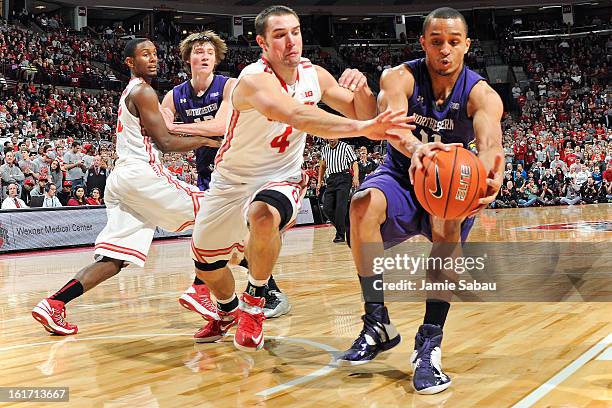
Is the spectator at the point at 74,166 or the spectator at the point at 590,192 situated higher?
the spectator at the point at 74,166

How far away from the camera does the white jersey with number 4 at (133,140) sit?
16.5ft

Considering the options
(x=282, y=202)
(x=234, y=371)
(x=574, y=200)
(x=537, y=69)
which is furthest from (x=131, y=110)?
(x=537, y=69)

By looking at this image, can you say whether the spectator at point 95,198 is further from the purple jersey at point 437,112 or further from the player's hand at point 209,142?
the purple jersey at point 437,112

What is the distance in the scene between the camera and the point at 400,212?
3553mm

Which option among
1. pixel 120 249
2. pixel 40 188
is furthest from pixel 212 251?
pixel 40 188

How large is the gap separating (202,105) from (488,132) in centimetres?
276

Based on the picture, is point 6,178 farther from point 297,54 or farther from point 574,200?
point 574,200

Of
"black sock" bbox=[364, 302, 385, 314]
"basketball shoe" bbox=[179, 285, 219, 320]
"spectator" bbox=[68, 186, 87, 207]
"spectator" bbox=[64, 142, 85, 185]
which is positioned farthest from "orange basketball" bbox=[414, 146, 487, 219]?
"spectator" bbox=[64, 142, 85, 185]

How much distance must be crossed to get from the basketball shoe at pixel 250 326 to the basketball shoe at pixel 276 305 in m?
1.27

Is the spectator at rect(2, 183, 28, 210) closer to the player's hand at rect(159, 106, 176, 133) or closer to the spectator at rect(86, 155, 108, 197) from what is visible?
the spectator at rect(86, 155, 108, 197)

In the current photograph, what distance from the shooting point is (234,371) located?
358 cm

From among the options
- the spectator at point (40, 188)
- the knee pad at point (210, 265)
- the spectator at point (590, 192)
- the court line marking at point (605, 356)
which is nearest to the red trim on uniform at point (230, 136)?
the knee pad at point (210, 265)

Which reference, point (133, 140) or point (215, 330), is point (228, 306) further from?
point (133, 140)

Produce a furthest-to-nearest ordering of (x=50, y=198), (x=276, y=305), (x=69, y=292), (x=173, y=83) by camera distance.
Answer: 1. (x=173, y=83)
2. (x=50, y=198)
3. (x=276, y=305)
4. (x=69, y=292)
